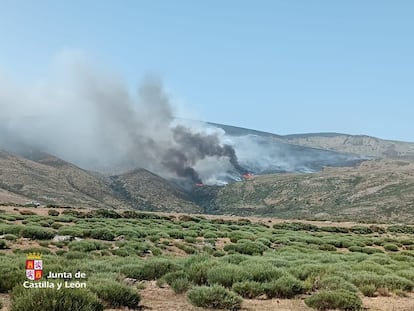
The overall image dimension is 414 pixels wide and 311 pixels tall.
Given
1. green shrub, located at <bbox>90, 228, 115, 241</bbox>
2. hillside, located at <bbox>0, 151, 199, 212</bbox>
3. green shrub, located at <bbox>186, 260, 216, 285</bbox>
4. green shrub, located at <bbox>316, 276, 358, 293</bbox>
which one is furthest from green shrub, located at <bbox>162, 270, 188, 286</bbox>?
hillside, located at <bbox>0, 151, 199, 212</bbox>

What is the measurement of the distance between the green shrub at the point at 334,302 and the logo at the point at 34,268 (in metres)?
7.45

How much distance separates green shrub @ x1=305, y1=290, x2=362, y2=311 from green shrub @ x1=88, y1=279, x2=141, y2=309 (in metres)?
4.90

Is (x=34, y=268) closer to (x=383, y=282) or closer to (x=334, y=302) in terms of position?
(x=334, y=302)

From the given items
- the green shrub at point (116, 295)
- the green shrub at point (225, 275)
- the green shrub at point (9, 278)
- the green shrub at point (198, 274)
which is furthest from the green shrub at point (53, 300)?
the green shrub at point (198, 274)

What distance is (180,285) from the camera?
1352 cm

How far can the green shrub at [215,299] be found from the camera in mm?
11562

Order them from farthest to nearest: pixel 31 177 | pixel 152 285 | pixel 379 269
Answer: pixel 31 177
pixel 379 269
pixel 152 285

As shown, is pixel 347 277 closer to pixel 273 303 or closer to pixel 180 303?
pixel 273 303

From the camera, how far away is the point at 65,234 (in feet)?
104

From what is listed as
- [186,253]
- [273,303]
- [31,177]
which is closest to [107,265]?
[273,303]

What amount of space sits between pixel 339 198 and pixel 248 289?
155 meters

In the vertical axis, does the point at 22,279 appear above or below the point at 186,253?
above

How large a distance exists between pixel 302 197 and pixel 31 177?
101 m

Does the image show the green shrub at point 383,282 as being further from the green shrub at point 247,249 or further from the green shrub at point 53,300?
the green shrub at point 247,249
